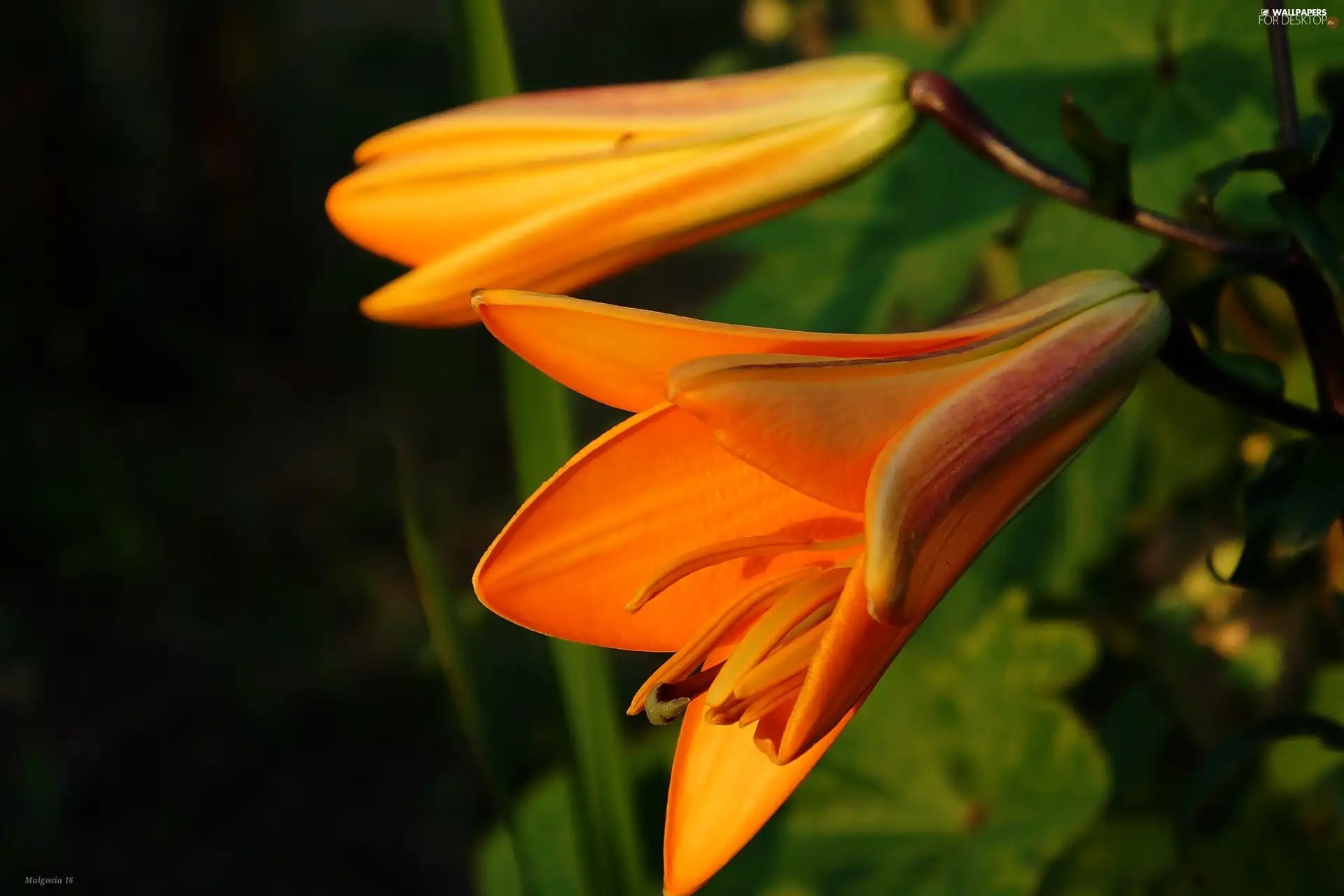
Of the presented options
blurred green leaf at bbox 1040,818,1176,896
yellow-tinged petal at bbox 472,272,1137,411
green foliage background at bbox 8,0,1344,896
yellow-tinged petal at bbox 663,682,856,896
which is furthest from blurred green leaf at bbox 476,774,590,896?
yellow-tinged petal at bbox 472,272,1137,411

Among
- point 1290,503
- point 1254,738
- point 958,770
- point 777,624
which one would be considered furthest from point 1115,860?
point 777,624

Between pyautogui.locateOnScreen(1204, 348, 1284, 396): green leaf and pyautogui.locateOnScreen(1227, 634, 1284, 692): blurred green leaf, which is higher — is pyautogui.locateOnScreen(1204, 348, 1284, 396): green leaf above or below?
above

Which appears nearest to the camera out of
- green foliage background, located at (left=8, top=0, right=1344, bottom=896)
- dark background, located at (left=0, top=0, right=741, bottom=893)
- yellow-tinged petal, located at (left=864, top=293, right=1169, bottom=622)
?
yellow-tinged petal, located at (left=864, top=293, right=1169, bottom=622)

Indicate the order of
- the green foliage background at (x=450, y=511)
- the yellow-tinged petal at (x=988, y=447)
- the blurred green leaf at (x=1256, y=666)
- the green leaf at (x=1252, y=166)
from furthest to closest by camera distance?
the blurred green leaf at (x=1256, y=666) → the green foliage background at (x=450, y=511) → the green leaf at (x=1252, y=166) → the yellow-tinged petal at (x=988, y=447)

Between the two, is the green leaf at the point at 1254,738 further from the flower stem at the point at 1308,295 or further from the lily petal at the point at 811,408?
the lily petal at the point at 811,408

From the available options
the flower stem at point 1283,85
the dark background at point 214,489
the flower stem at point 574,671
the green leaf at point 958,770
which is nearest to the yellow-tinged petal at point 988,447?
the flower stem at point 1283,85

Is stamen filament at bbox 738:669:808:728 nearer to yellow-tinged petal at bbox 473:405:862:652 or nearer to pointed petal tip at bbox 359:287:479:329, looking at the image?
yellow-tinged petal at bbox 473:405:862:652

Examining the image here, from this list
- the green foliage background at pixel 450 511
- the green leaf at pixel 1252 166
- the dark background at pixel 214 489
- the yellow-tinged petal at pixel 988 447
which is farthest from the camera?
the dark background at pixel 214 489

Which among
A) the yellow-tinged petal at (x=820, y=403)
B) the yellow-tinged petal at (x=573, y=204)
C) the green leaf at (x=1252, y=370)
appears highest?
the yellow-tinged petal at (x=573, y=204)
